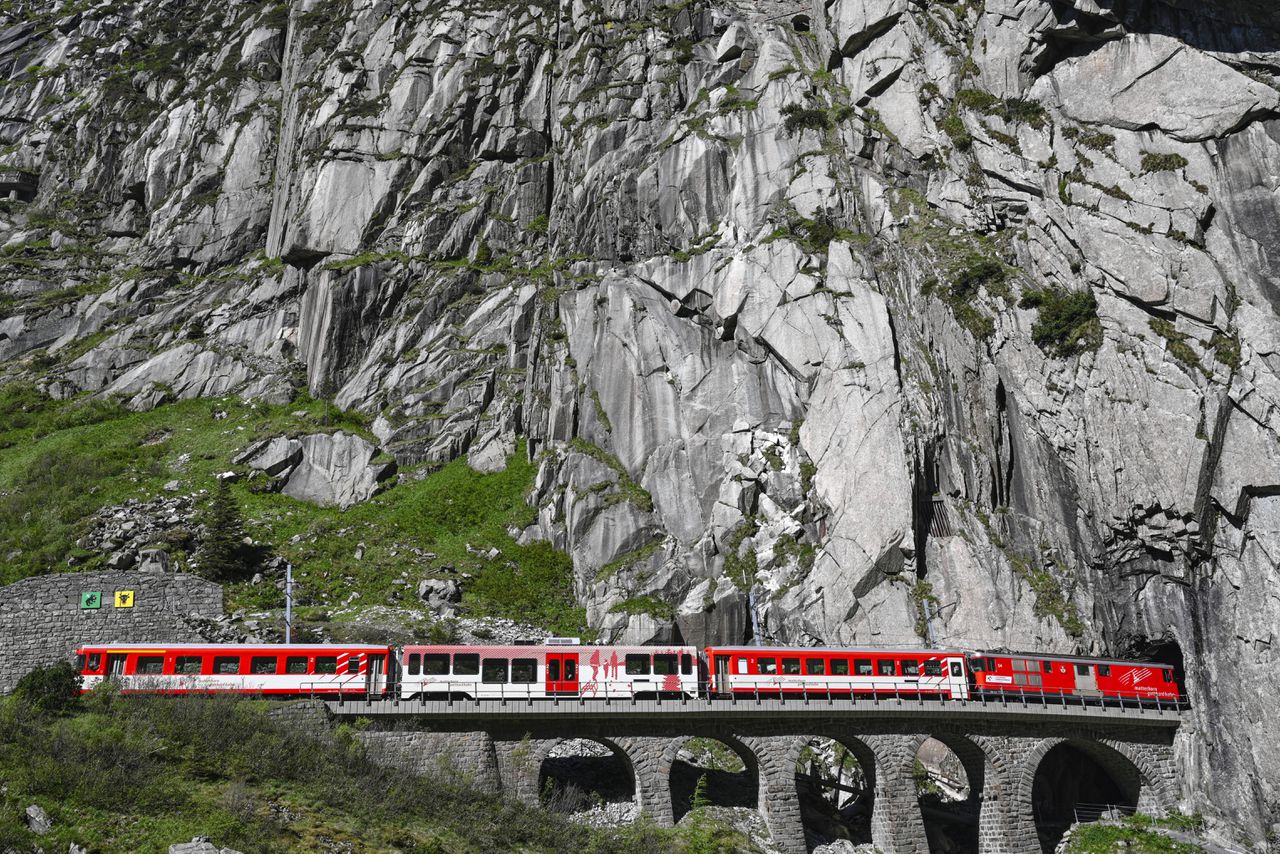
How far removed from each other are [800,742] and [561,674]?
1001 centimetres

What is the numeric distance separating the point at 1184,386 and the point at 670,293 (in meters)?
27.9

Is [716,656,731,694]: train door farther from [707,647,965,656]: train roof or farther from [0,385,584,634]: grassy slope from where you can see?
[0,385,584,634]: grassy slope

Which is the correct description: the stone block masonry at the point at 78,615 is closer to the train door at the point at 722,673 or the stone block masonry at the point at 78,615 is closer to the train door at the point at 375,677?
the train door at the point at 375,677

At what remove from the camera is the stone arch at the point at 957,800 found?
37062 millimetres

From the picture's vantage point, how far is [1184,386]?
134ft

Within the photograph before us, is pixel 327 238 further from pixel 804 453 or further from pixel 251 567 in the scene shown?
pixel 804 453

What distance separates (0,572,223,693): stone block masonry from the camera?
34.4 m

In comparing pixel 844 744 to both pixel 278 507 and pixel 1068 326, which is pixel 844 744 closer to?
pixel 1068 326

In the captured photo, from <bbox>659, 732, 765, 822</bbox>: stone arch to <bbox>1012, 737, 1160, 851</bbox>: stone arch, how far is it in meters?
10.9

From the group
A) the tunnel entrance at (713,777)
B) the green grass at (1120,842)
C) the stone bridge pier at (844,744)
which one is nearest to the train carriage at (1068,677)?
the stone bridge pier at (844,744)

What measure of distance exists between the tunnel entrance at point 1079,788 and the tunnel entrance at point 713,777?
510 inches

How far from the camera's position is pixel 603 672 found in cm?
3438

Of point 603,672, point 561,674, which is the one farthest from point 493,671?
point 603,672

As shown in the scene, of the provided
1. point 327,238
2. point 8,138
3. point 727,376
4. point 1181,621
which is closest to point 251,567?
point 727,376
